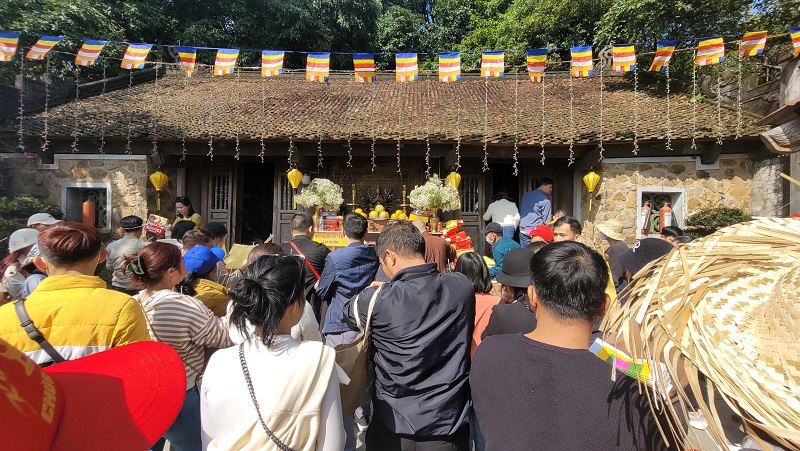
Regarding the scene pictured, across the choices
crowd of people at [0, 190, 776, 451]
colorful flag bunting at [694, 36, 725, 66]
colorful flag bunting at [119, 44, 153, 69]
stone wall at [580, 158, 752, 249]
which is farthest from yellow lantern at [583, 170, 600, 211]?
colorful flag bunting at [119, 44, 153, 69]

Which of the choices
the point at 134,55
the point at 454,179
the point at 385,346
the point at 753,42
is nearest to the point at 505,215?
the point at 454,179

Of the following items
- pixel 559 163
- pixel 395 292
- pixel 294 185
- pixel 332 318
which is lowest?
pixel 332 318

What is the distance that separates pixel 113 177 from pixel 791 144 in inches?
436

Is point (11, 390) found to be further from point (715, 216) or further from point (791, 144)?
point (715, 216)

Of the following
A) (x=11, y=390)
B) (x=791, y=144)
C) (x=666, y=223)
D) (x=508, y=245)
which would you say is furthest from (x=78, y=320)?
(x=666, y=223)

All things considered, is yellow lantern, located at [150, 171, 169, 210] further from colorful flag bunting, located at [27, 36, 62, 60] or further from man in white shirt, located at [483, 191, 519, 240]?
man in white shirt, located at [483, 191, 519, 240]

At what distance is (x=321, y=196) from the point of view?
313 inches

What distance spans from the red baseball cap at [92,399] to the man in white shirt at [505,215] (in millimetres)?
7561

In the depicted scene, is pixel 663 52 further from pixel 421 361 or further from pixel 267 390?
pixel 267 390

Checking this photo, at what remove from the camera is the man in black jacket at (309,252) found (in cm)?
366

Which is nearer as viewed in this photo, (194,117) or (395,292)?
(395,292)

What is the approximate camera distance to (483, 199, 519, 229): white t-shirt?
323 inches

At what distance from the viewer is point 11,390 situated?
2.03 feet

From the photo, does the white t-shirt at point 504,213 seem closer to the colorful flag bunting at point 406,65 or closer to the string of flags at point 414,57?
the string of flags at point 414,57
